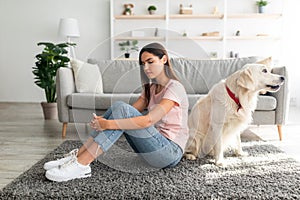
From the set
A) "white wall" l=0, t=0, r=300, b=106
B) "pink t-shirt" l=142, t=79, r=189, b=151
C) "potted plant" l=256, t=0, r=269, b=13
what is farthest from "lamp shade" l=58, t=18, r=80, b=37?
"pink t-shirt" l=142, t=79, r=189, b=151

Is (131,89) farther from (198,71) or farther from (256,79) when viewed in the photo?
(198,71)

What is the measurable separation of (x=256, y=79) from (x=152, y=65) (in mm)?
756

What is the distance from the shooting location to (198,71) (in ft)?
9.02

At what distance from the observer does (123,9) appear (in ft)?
18.4

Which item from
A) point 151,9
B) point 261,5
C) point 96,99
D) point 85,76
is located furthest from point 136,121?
point 261,5

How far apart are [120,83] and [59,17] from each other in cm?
426

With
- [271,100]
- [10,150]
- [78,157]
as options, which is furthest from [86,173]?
[271,100]

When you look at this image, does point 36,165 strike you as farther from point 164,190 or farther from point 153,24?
point 153,24

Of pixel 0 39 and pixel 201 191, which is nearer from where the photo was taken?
pixel 201 191

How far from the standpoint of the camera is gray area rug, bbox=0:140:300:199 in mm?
1664

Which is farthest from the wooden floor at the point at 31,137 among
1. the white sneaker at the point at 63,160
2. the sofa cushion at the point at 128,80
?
the sofa cushion at the point at 128,80

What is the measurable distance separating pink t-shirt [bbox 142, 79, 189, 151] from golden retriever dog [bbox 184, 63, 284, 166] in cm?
28

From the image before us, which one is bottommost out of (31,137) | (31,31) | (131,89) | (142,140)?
(31,137)

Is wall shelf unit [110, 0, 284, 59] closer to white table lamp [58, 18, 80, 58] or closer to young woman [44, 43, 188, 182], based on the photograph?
white table lamp [58, 18, 80, 58]
